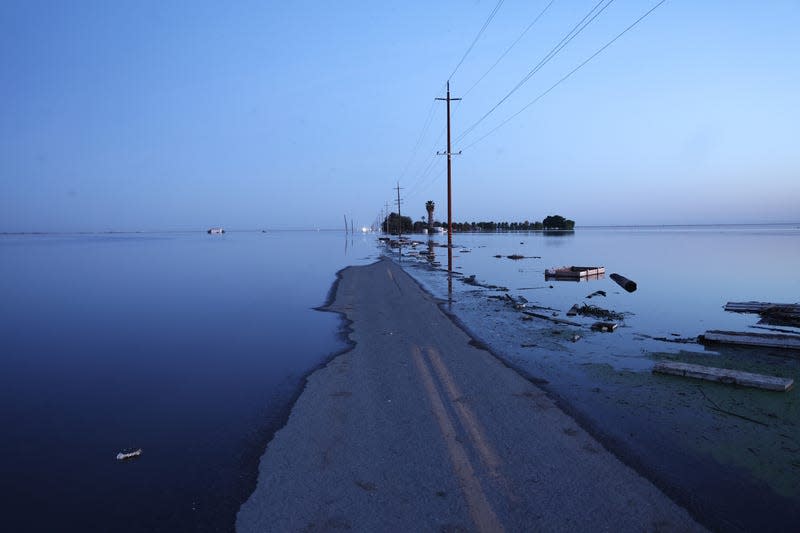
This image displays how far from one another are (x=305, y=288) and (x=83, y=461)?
19.6 metres

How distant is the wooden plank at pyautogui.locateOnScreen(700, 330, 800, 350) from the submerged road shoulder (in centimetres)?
744

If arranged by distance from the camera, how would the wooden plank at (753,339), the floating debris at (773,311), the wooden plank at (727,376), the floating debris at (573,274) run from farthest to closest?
the floating debris at (573,274)
the floating debris at (773,311)
the wooden plank at (753,339)
the wooden plank at (727,376)

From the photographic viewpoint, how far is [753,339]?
40.8ft

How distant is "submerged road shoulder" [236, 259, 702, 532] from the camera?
443 cm

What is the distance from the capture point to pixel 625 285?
24781 millimetres

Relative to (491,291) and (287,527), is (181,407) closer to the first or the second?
(287,527)

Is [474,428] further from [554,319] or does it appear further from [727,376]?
[554,319]

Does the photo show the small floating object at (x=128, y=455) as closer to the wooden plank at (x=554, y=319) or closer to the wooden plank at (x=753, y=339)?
the wooden plank at (x=554, y=319)

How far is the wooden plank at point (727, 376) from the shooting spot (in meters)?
8.54

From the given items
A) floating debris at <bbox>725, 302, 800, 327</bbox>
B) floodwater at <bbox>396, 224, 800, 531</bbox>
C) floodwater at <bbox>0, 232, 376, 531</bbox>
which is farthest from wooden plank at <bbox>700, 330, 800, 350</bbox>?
floodwater at <bbox>0, 232, 376, 531</bbox>

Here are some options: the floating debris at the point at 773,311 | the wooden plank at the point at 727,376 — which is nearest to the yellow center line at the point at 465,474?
the wooden plank at the point at 727,376

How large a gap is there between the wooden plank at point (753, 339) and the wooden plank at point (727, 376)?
3.98 m

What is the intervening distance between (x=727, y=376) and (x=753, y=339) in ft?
15.9

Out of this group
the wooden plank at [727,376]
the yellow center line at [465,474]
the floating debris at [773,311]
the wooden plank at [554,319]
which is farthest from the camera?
the floating debris at [773,311]
